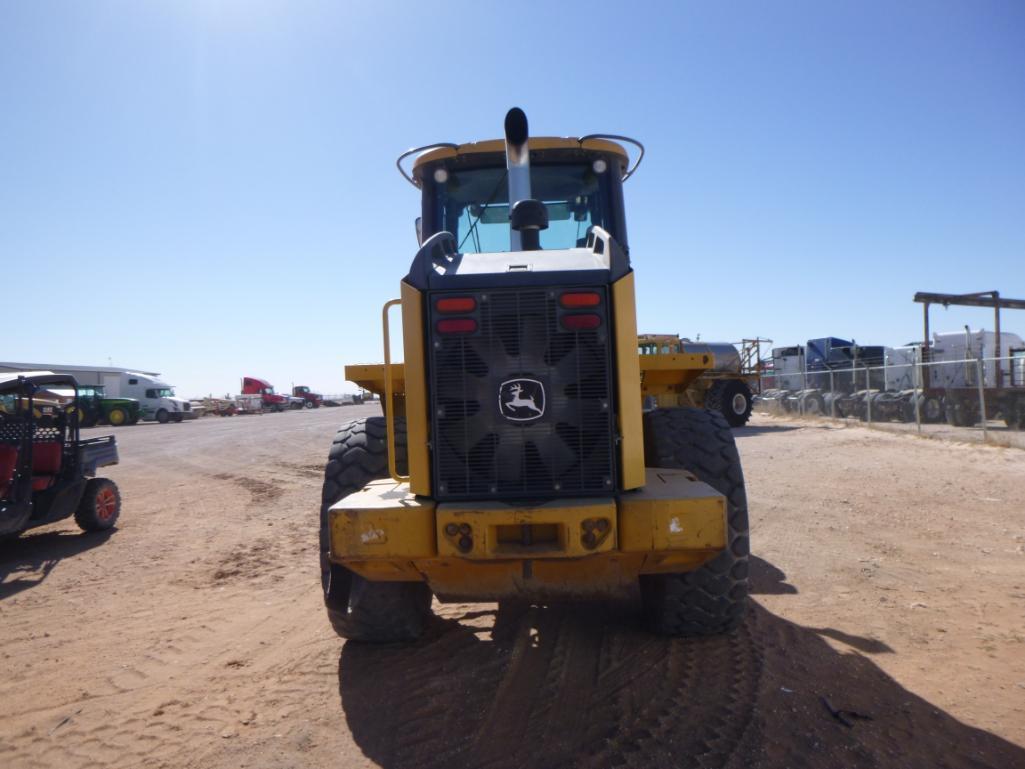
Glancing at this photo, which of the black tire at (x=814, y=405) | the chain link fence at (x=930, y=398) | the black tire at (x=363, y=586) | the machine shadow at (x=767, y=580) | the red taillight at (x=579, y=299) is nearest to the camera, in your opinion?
the red taillight at (x=579, y=299)

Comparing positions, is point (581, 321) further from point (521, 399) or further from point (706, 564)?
point (706, 564)

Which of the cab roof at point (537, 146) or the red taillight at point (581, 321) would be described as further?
the cab roof at point (537, 146)

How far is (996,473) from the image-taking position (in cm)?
1041

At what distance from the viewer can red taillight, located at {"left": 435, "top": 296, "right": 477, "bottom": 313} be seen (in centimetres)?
342

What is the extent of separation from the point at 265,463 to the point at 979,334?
25026 millimetres

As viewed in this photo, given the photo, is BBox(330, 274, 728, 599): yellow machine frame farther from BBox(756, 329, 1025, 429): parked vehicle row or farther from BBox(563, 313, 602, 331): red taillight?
BBox(756, 329, 1025, 429): parked vehicle row

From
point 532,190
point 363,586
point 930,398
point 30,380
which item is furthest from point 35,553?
point 930,398

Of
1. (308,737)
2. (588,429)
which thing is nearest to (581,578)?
(588,429)

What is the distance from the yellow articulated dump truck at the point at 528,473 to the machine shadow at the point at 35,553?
427cm

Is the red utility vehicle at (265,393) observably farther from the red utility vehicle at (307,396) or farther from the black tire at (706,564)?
the black tire at (706,564)

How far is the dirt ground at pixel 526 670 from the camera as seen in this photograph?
310cm

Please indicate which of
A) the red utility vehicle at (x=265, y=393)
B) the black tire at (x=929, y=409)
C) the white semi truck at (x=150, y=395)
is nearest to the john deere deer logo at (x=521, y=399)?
the black tire at (x=929, y=409)

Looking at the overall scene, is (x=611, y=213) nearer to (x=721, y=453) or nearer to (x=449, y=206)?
(x=449, y=206)

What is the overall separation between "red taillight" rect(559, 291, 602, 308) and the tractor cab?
657 centimetres
